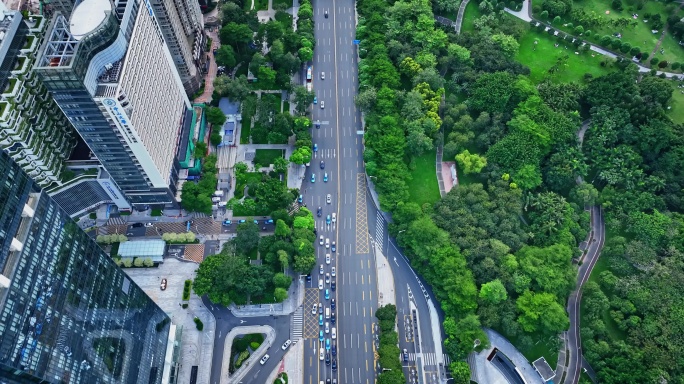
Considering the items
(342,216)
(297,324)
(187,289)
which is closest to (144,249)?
(187,289)

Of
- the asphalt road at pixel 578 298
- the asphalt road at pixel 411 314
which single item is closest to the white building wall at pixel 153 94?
the asphalt road at pixel 411 314

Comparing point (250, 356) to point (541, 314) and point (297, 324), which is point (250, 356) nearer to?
point (297, 324)

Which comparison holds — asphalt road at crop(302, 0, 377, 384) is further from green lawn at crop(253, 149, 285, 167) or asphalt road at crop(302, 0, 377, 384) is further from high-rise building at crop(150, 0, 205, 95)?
high-rise building at crop(150, 0, 205, 95)

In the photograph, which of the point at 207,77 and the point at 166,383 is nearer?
the point at 166,383

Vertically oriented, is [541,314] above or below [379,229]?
below

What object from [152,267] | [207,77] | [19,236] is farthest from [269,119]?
[19,236]

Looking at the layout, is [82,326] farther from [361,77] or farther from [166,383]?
[361,77]
